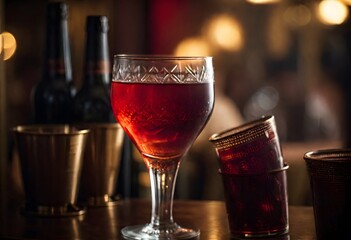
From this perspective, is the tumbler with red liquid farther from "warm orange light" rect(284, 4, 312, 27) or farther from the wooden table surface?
"warm orange light" rect(284, 4, 312, 27)

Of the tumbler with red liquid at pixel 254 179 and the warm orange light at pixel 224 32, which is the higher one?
the warm orange light at pixel 224 32

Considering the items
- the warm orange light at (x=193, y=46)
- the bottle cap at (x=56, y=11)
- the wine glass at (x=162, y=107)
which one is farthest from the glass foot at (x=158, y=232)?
the warm orange light at (x=193, y=46)

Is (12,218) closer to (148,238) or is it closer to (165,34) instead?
(148,238)

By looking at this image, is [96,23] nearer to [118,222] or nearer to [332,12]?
[118,222]

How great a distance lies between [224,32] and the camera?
21.5 feet

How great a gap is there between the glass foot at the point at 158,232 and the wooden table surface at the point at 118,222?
0.05 feet

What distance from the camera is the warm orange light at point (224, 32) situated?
21.4 ft

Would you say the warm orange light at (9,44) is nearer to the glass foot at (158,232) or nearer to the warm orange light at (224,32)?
the warm orange light at (224,32)

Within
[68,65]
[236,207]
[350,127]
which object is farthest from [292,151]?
[236,207]

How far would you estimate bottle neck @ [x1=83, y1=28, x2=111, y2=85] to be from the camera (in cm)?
136

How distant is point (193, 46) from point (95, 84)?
5127 mm

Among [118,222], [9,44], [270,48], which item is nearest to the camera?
[118,222]

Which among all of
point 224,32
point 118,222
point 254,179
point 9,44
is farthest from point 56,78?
point 224,32

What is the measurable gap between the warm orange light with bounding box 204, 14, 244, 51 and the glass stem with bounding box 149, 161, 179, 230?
216 inches
